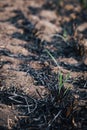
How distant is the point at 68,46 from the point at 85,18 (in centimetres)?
73

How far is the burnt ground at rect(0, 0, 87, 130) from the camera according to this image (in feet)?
5.95

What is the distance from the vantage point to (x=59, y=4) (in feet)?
11.2

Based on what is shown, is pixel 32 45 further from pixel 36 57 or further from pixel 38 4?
pixel 38 4

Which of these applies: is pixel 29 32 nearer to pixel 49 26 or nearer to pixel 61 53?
pixel 49 26

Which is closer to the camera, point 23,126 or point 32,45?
point 23,126

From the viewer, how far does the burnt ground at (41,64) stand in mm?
1814

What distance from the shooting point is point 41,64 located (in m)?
2.35

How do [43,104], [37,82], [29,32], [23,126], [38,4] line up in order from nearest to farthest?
[23,126] < [43,104] < [37,82] < [29,32] < [38,4]

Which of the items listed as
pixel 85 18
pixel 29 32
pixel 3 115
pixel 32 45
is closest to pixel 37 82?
pixel 3 115

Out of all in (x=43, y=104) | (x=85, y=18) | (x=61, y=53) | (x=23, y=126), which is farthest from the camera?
(x=85, y=18)

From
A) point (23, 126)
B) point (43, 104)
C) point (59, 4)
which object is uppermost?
point (59, 4)

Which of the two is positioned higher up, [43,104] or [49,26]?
[49,26]

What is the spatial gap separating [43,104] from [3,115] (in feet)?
1.06

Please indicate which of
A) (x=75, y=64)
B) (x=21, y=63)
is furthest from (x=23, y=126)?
(x=75, y=64)
